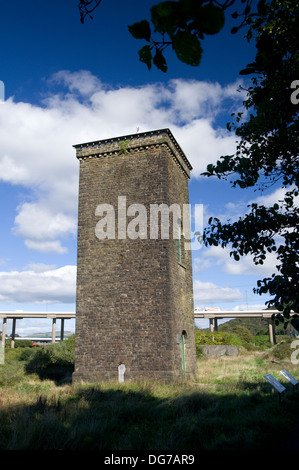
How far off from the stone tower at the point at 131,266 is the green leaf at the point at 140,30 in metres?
13.2

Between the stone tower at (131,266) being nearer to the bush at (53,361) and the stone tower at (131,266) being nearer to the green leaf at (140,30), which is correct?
the bush at (53,361)

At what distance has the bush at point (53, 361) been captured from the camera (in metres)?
20.3

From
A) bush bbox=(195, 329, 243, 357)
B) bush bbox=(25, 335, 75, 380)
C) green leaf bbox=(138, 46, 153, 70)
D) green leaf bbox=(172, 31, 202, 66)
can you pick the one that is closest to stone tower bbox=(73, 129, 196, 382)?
bush bbox=(25, 335, 75, 380)

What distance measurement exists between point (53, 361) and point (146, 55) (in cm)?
2259

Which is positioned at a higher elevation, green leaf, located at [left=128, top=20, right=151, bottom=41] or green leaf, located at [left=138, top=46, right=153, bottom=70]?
green leaf, located at [left=138, top=46, right=153, bottom=70]

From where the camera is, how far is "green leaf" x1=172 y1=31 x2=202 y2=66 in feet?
5.63

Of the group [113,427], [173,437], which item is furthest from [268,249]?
[113,427]

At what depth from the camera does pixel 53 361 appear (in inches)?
875

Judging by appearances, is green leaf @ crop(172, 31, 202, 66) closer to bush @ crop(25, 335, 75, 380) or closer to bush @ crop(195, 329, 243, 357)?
bush @ crop(25, 335, 75, 380)

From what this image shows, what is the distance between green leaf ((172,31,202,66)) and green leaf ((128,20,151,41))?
0.29m

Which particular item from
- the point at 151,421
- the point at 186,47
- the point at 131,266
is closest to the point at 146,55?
the point at 186,47

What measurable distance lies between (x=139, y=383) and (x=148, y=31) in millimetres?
13044

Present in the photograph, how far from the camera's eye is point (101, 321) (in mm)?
15289

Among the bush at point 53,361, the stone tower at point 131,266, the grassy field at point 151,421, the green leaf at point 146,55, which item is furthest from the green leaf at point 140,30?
the bush at point 53,361
